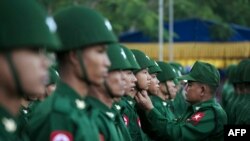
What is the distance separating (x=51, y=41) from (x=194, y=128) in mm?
4135

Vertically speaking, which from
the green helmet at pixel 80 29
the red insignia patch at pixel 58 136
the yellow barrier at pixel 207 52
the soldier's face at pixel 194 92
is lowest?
the red insignia patch at pixel 58 136

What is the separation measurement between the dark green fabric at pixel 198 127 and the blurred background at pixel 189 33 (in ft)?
60.5

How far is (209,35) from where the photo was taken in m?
32.7

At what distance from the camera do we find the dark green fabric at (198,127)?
7.65m

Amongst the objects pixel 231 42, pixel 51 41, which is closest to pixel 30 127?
pixel 51 41

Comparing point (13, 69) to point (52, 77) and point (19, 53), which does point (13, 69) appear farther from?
point (52, 77)

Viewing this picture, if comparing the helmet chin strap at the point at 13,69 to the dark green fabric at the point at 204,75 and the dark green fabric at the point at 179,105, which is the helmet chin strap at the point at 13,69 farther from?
the dark green fabric at the point at 179,105

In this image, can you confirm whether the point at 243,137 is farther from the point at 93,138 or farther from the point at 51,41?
the point at 51,41

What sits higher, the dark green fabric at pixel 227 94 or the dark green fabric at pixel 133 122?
the dark green fabric at pixel 227 94

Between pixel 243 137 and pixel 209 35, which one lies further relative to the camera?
pixel 209 35

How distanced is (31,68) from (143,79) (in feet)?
13.5

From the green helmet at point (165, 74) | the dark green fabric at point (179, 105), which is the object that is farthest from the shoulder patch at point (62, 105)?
the dark green fabric at point (179, 105)

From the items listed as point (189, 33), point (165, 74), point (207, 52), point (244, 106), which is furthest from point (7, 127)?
point (189, 33)

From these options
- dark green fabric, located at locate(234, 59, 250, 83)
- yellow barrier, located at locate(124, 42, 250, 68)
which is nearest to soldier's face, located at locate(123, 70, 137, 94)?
dark green fabric, located at locate(234, 59, 250, 83)
